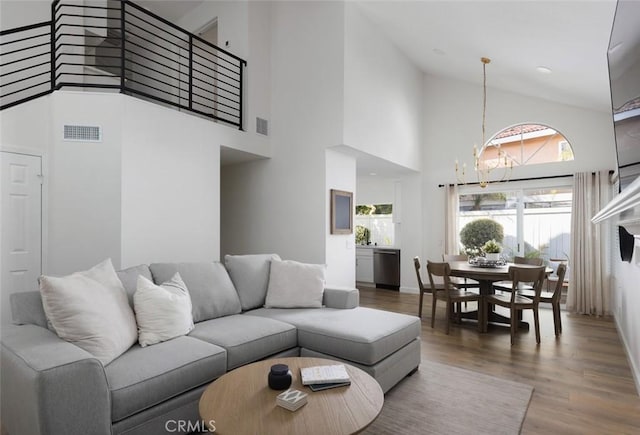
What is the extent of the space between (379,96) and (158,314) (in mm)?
4394

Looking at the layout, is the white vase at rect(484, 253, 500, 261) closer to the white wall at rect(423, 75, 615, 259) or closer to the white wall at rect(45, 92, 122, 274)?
the white wall at rect(423, 75, 615, 259)

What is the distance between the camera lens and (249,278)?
3408 millimetres

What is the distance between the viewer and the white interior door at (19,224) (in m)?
3.72

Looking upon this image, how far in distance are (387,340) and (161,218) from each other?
2.74 metres

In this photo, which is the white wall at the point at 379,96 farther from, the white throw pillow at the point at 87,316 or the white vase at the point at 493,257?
the white throw pillow at the point at 87,316

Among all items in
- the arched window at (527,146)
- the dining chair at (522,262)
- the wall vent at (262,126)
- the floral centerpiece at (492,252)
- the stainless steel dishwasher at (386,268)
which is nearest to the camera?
the dining chair at (522,262)

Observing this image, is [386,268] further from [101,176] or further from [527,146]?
[101,176]

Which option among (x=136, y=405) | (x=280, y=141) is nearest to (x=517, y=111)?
(x=280, y=141)

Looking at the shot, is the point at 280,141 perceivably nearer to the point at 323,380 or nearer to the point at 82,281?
the point at 82,281

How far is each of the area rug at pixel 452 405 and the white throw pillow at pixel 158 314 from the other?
1.37m

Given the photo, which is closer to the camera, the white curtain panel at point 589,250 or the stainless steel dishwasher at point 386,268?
the white curtain panel at point 589,250

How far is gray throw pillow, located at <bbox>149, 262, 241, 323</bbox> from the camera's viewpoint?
286 cm

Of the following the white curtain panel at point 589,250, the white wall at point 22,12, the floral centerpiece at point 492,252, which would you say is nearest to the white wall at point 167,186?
the white wall at point 22,12

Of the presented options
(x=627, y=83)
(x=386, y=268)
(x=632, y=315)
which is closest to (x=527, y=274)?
(x=632, y=315)
